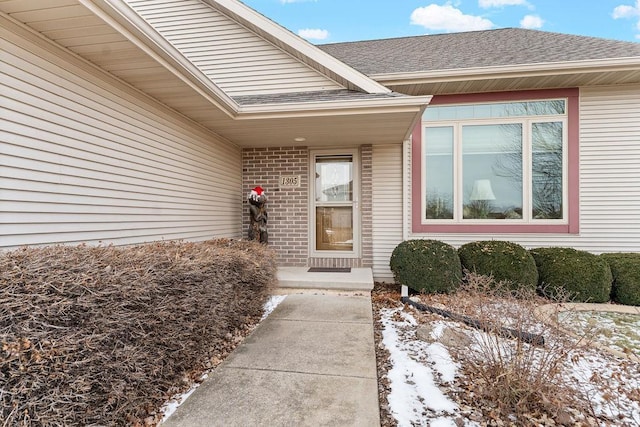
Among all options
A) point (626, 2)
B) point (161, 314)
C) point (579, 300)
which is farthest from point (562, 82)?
point (161, 314)

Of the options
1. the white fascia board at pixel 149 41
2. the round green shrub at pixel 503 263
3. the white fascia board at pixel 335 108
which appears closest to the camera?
the white fascia board at pixel 149 41

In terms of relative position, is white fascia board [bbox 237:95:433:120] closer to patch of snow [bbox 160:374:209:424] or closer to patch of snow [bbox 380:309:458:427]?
patch of snow [bbox 380:309:458:427]

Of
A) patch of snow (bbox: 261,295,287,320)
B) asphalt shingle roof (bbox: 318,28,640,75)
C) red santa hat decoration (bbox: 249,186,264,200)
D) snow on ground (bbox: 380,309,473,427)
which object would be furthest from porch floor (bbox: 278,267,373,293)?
asphalt shingle roof (bbox: 318,28,640,75)

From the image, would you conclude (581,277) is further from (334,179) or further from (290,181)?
(290,181)

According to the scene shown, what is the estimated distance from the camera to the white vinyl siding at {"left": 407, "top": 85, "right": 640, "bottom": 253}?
212 inches

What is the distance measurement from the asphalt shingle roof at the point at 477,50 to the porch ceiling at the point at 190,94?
4.86ft

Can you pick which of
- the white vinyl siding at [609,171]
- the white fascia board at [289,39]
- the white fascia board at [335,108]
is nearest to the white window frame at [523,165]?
the white vinyl siding at [609,171]

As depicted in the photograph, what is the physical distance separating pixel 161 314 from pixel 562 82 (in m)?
6.55

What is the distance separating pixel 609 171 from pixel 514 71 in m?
2.39

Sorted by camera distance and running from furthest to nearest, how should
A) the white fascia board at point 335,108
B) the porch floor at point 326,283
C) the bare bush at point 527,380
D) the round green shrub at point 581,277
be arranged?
the porch floor at point 326,283 → the round green shrub at point 581,277 → the white fascia board at point 335,108 → the bare bush at point 527,380

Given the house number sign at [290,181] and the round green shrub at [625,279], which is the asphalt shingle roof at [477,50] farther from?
the round green shrub at [625,279]

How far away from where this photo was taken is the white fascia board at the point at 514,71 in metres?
4.88

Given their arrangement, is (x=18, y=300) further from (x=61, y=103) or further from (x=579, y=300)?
(x=579, y=300)

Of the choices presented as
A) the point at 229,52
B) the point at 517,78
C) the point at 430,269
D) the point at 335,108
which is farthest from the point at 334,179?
the point at 517,78
